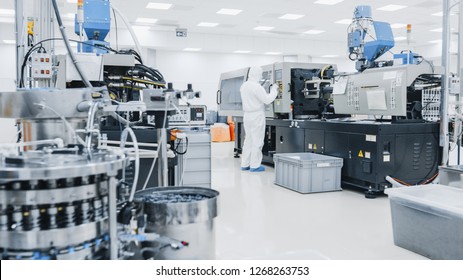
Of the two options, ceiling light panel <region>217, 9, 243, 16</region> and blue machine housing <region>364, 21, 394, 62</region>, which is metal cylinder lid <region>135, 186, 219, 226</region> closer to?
blue machine housing <region>364, 21, 394, 62</region>

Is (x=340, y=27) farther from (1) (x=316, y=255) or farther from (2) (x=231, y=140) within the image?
(1) (x=316, y=255)

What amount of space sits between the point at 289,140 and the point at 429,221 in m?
3.18

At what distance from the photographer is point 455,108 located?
3938 mm

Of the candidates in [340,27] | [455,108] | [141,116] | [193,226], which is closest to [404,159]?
[455,108]

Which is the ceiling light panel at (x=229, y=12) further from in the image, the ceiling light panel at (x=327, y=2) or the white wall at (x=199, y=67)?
the white wall at (x=199, y=67)

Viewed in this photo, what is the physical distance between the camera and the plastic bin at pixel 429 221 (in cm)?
221

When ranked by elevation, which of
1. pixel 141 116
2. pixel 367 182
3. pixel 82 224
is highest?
pixel 141 116

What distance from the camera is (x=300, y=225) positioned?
3129 millimetres

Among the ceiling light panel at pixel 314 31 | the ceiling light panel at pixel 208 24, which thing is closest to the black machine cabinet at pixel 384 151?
the ceiling light panel at pixel 208 24

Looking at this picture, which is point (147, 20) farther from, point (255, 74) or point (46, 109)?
point (46, 109)

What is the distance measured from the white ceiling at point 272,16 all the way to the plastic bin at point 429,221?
6765 mm

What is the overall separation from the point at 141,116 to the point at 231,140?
7.12m

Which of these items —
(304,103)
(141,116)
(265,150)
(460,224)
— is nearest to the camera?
(460,224)

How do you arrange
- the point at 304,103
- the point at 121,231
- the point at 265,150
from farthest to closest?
1. the point at 265,150
2. the point at 304,103
3. the point at 121,231
